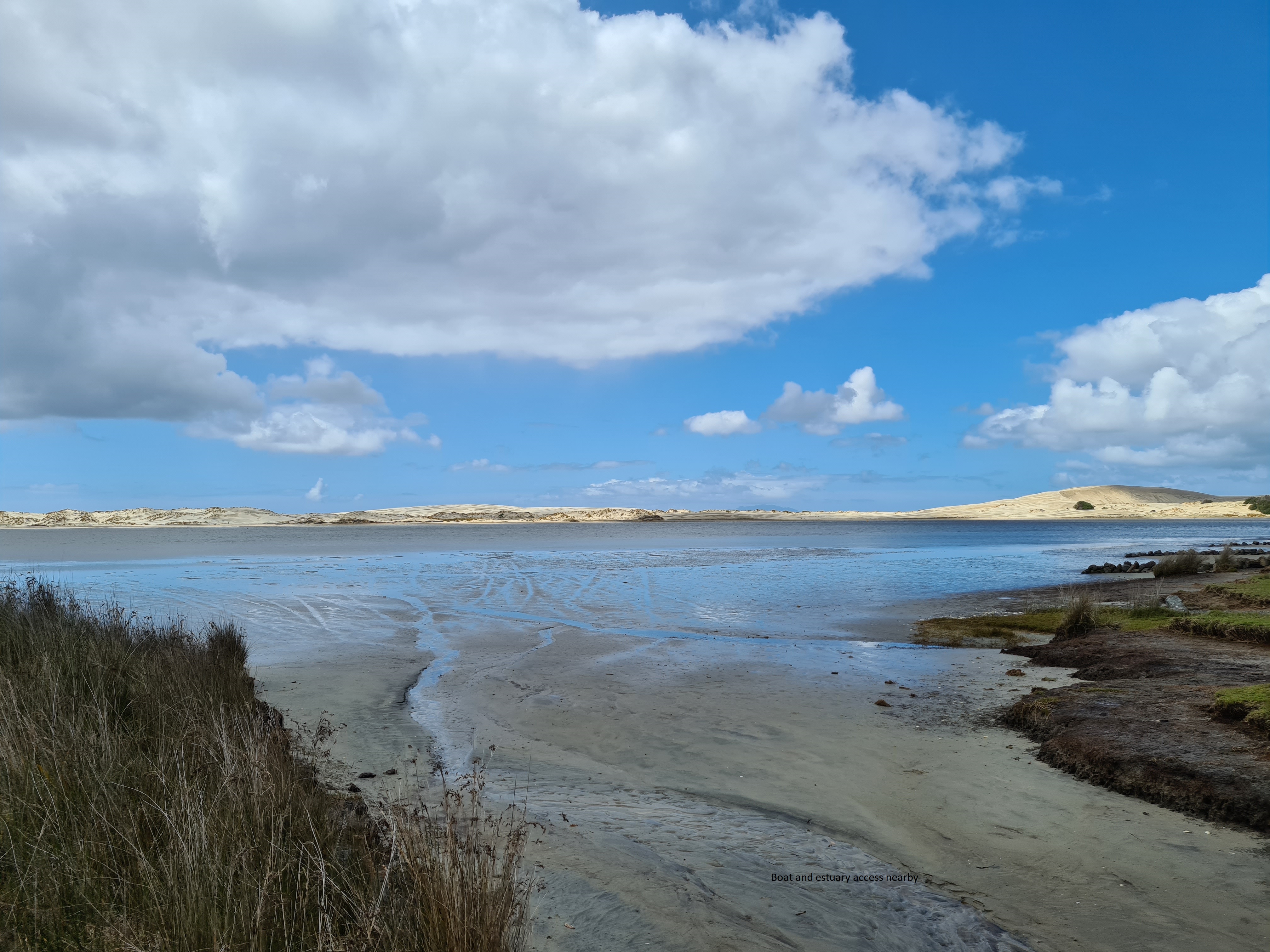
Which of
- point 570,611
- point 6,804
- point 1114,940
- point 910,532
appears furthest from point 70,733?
point 910,532

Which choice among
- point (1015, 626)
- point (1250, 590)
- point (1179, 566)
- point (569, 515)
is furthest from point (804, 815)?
point (569, 515)

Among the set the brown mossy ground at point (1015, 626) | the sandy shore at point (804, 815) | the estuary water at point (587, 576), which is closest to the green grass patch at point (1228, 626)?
the brown mossy ground at point (1015, 626)

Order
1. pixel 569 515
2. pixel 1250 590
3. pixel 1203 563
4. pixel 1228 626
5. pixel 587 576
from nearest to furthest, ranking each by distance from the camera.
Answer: pixel 1228 626 → pixel 1250 590 → pixel 1203 563 → pixel 587 576 → pixel 569 515

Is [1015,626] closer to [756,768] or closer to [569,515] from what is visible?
[756,768]

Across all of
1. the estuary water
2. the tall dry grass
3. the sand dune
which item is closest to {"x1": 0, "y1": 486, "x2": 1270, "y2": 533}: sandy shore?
the sand dune

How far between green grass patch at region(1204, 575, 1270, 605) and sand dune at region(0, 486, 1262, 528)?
144 m

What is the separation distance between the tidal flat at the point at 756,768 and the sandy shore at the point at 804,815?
0.09 ft

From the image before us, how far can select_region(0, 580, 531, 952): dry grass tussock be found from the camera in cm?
334

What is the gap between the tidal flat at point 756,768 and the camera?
16.7ft

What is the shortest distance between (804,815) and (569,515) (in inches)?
7202

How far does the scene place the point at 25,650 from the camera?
8.34m

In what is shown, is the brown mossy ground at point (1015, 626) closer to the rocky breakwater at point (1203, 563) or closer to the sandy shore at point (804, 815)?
the sandy shore at point (804, 815)

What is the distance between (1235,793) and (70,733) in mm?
9163

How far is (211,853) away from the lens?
12.3ft
